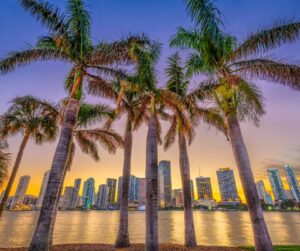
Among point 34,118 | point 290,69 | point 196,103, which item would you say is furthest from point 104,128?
point 290,69

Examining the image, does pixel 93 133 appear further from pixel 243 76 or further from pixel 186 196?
pixel 243 76

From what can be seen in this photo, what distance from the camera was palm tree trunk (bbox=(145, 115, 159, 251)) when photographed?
805 centimetres

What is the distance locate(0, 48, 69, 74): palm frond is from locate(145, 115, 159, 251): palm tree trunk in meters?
6.16

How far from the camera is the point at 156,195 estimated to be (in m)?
8.66

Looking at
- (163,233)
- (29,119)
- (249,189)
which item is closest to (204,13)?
(249,189)

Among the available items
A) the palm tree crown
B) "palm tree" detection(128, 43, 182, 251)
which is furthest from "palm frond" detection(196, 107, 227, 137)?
the palm tree crown

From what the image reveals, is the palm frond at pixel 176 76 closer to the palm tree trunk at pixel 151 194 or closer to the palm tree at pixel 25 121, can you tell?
the palm tree trunk at pixel 151 194

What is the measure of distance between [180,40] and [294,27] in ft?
16.7

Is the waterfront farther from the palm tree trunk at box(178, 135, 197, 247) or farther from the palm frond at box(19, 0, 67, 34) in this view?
the palm frond at box(19, 0, 67, 34)

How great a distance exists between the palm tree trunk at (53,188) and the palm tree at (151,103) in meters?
3.42

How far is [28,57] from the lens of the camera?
30.7ft

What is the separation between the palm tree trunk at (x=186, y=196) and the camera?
10930 mm

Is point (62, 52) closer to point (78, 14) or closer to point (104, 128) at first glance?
point (78, 14)

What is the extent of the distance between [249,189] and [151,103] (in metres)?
6.10
